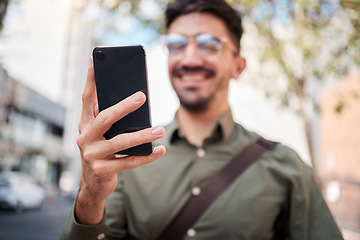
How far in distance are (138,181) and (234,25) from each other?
1071mm

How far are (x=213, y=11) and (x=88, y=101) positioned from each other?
45.2 inches

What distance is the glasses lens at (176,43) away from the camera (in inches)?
80.9

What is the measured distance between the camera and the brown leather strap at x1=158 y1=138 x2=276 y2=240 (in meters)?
1.78

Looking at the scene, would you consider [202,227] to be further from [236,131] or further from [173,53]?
[173,53]

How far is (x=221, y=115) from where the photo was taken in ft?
6.99

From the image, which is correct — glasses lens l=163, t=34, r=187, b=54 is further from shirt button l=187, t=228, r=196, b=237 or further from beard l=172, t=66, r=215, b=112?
shirt button l=187, t=228, r=196, b=237

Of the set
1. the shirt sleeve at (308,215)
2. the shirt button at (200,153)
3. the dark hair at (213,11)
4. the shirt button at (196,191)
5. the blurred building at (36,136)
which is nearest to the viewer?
the shirt sleeve at (308,215)

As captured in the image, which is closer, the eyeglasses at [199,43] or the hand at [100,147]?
the hand at [100,147]

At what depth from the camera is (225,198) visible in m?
1.82

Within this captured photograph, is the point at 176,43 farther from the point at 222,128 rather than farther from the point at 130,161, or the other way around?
the point at 130,161

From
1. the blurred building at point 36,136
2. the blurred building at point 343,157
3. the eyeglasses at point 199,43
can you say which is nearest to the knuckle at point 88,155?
the eyeglasses at point 199,43

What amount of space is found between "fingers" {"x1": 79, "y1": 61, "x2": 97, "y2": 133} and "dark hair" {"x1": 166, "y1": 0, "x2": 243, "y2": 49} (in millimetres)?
1024

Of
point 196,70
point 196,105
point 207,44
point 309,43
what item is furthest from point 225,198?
point 309,43

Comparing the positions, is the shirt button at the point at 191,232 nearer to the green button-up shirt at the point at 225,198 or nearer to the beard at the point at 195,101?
the green button-up shirt at the point at 225,198
